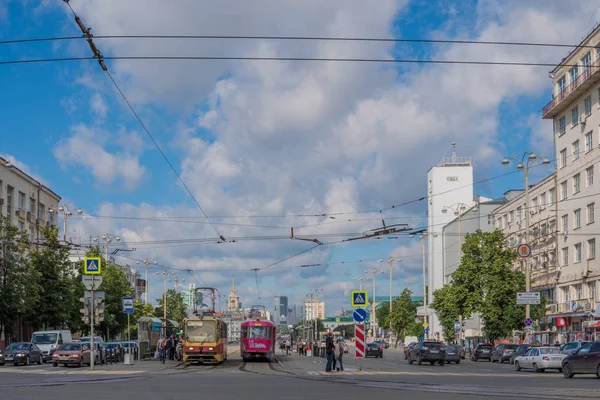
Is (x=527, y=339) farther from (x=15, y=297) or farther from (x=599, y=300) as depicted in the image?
(x=15, y=297)

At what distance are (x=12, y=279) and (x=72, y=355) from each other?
15250mm

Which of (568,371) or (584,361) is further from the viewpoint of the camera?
(568,371)

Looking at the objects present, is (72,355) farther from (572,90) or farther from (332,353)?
(572,90)

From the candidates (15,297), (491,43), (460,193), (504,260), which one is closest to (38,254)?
(15,297)

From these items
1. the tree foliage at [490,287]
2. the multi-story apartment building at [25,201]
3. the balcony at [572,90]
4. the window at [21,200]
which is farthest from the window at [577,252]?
the window at [21,200]

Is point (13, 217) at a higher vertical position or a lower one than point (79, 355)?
higher

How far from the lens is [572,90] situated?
202ft

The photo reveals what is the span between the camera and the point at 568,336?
6241 cm

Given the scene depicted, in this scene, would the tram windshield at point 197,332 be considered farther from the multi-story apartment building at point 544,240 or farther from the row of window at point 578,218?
the multi-story apartment building at point 544,240

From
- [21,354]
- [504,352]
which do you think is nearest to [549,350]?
[504,352]

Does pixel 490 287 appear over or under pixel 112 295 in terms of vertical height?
over

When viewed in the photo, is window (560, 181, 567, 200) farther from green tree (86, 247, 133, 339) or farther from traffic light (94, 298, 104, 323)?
traffic light (94, 298, 104, 323)

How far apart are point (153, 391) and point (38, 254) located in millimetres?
44518

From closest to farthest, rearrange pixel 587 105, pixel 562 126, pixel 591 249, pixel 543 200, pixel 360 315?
pixel 360 315, pixel 591 249, pixel 587 105, pixel 562 126, pixel 543 200
